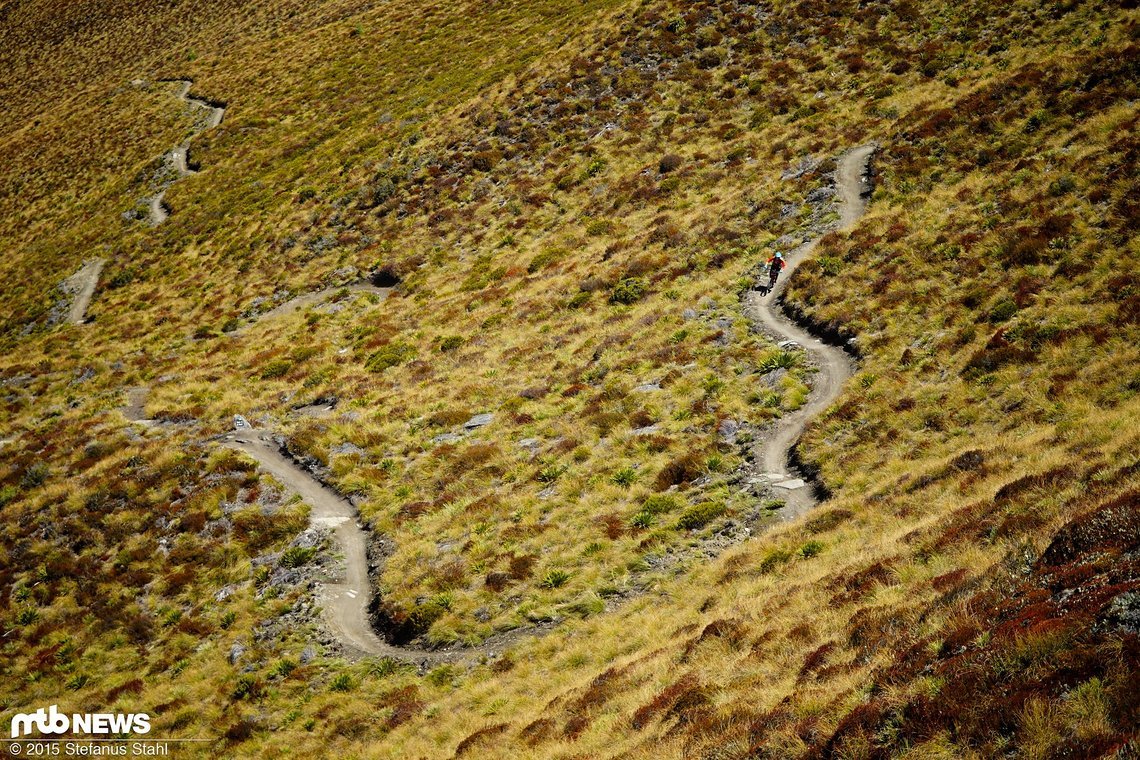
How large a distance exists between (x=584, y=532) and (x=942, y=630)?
12628 mm

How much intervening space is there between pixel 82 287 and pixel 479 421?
2103 inches

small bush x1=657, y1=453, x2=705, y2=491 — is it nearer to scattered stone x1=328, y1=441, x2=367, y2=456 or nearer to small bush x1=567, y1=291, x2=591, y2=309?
scattered stone x1=328, y1=441, x2=367, y2=456

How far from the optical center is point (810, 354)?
84.6 feet

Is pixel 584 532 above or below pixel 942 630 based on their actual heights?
below

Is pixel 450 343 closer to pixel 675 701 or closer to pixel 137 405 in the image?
pixel 137 405

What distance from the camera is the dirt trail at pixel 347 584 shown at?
18.7 meters

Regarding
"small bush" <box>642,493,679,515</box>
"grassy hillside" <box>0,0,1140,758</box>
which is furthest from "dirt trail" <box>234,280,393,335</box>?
"small bush" <box>642,493,679,515</box>

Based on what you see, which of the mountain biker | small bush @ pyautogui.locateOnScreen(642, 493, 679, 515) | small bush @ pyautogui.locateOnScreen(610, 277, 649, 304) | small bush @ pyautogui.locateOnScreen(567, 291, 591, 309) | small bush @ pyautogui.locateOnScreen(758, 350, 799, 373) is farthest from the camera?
small bush @ pyautogui.locateOnScreen(567, 291, 591, 309)

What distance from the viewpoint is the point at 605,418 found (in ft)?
84.5

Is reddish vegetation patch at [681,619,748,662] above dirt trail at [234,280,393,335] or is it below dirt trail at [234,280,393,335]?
below

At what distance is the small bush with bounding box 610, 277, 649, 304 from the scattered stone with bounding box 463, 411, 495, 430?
10635 mm

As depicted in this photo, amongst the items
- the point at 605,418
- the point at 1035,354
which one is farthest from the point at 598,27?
the point at 1035,354

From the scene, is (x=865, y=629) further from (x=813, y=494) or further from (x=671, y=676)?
(x=813, y=494)

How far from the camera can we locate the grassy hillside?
35.6 feet
